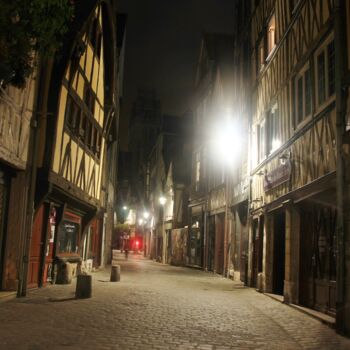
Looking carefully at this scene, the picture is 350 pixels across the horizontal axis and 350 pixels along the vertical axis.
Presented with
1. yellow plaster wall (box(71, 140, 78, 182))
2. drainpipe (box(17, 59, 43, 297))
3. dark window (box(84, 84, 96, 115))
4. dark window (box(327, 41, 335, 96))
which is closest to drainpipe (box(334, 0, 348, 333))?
dark window (box(327, 41, 335, 96))

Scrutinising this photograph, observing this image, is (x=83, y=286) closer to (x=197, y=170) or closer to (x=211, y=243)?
(x=211, y=243)

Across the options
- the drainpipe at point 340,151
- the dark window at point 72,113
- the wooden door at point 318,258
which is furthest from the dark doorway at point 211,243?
the drainpipe at point 340,151

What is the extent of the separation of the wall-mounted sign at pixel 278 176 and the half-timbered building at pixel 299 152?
0.08 ft

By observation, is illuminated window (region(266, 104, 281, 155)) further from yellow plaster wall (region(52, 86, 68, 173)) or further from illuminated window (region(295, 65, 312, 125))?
yellow plaster wall (region(52, 86, 68, 173))

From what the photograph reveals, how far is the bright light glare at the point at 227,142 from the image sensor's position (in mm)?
20219

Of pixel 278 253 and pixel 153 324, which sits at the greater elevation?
pixel 278 253

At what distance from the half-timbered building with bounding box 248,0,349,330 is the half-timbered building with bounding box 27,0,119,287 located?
528cm

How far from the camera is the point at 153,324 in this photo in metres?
8.22

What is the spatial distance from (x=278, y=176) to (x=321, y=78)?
335 cm

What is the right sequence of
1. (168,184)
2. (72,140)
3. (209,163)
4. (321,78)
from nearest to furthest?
1. (321,78)
2. (72,140)
3. (209,163)
4. (168,184)

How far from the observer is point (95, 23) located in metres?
16.2

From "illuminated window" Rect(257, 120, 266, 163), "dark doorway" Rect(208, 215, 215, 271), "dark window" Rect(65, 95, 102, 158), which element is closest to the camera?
"dark window" Rect(65, 95, 102, 158)

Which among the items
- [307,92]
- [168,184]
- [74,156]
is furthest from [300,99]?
[168,184]

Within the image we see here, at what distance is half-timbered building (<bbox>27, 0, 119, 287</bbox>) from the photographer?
12.0 meters
